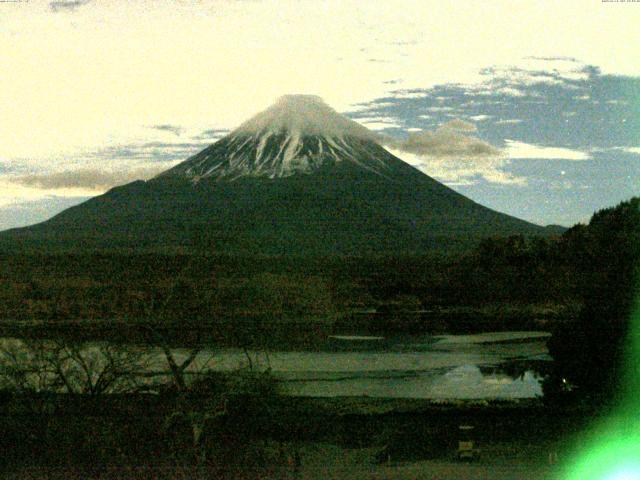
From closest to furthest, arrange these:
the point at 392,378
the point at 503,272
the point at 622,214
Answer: the point at 392,378, the point at 503,272, the point at 622,214

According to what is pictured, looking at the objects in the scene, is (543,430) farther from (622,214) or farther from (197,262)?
(622,214)

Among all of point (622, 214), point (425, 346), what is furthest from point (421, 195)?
point (425, 346)

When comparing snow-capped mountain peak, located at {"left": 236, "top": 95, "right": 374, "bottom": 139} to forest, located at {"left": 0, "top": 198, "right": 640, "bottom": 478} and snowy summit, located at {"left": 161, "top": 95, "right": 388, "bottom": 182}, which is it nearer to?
snowy summit, located at {"left": 161, "top": 95, "right": 388, "bottom": 182}

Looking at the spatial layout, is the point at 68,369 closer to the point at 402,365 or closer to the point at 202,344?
the point at 202,344

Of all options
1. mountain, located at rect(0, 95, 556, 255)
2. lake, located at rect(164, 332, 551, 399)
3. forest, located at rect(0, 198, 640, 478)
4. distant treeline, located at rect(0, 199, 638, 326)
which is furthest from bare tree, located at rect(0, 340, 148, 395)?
mountain, located at rect(0, 95, 556, 255)

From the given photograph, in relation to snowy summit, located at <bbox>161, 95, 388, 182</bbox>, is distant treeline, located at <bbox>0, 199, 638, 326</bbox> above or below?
below

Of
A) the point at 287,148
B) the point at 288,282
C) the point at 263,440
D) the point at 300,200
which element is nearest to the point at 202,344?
the point at 263,440
